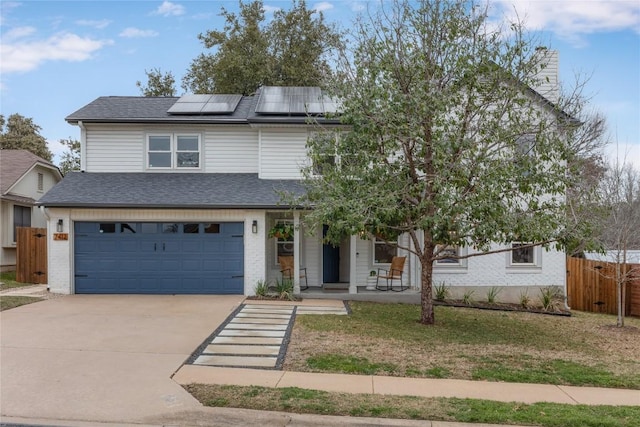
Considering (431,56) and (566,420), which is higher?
(431,56)

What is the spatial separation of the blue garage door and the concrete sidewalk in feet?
24.9

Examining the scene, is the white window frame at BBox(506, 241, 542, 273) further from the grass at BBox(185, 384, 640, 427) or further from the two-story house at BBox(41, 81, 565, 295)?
the grass at BBox(185, 384, 640, 427)

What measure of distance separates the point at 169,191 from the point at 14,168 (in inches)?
392

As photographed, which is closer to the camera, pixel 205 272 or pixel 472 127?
pixel 472 127

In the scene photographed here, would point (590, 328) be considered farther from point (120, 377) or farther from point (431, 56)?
point (120, 377)

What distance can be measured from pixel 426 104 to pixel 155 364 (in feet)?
22.5

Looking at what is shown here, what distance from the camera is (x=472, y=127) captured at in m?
10.6

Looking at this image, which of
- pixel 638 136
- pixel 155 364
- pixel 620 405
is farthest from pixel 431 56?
pixel 638 136

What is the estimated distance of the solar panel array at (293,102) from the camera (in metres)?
15.6

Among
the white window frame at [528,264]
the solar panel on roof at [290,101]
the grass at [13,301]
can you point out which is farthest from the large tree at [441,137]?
the grass at [13,301]

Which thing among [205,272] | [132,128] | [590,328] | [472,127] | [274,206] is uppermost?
[132,128]

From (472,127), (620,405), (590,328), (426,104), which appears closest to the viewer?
(620,405)

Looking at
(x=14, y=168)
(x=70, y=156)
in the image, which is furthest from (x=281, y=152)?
(x=70, y=156)

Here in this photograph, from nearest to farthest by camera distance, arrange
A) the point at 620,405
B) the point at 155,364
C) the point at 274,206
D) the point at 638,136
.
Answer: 1. the point at 620,405
2. the point at 155,364
3. the point at 274,206
4. the point at 638,136
